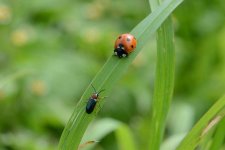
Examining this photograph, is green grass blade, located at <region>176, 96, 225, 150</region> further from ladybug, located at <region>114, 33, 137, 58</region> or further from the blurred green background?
the blurred green background

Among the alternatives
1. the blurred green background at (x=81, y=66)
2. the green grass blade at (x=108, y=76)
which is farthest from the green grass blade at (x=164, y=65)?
the blurred green background at (x=81, y=66)

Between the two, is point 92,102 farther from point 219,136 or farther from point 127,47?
point 219,136

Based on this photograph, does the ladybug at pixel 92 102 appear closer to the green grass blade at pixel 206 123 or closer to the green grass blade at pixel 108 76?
the green grass blade at pixel 108 76

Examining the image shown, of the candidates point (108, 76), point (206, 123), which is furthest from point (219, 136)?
point (108, 76)

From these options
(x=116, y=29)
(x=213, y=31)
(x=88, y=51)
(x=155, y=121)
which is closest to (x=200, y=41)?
(x=213, y=31)

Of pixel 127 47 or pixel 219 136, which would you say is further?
pixel 219 136

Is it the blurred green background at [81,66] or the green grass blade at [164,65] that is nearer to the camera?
the green grass blade at [164,65]
